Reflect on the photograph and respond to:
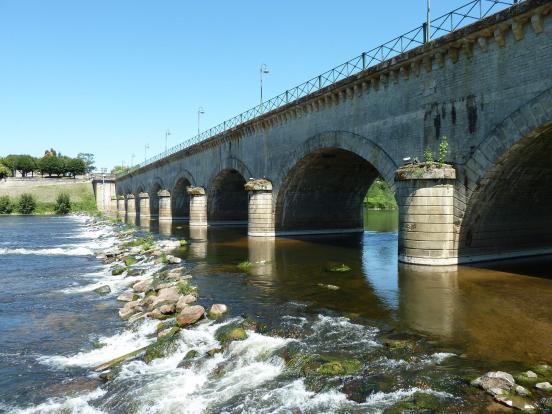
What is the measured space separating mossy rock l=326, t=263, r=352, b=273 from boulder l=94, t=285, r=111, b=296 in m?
8.58

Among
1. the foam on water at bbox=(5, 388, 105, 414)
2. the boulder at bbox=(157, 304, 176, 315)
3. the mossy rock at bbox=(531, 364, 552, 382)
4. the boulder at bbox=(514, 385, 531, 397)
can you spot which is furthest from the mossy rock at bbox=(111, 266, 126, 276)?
the boulder at bbox=(514, 385, 531, 397)

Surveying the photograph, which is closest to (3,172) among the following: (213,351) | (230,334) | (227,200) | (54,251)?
(227,200)

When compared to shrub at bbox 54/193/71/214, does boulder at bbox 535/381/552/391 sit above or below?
below

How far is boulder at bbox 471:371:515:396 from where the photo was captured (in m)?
7.46

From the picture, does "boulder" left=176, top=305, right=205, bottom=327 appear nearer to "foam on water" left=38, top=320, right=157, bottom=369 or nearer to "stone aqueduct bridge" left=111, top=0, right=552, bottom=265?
"foam on water" left=38, top=320, right=157, bottom=369

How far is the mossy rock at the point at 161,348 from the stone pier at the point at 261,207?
22706 mm

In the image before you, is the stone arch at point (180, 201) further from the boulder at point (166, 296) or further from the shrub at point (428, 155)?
the boulder at point (166, 296)

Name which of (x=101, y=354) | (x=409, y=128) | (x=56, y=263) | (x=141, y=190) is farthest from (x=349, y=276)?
(x=141, y=190)

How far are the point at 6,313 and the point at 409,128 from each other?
1653cm

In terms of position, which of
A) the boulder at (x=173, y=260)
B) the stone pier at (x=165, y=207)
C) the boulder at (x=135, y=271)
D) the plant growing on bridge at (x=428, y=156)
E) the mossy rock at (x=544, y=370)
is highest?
the plant growing on bridge at (x=428, y=156)

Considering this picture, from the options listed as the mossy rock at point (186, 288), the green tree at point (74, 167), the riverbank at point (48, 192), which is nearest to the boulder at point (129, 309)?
the mossy rock at point (186, 288)

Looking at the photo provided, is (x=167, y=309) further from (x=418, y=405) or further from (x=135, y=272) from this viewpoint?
(x=418, y=405)

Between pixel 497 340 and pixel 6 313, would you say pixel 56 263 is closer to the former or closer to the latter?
pixel 6 313

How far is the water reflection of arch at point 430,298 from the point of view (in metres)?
11.5
